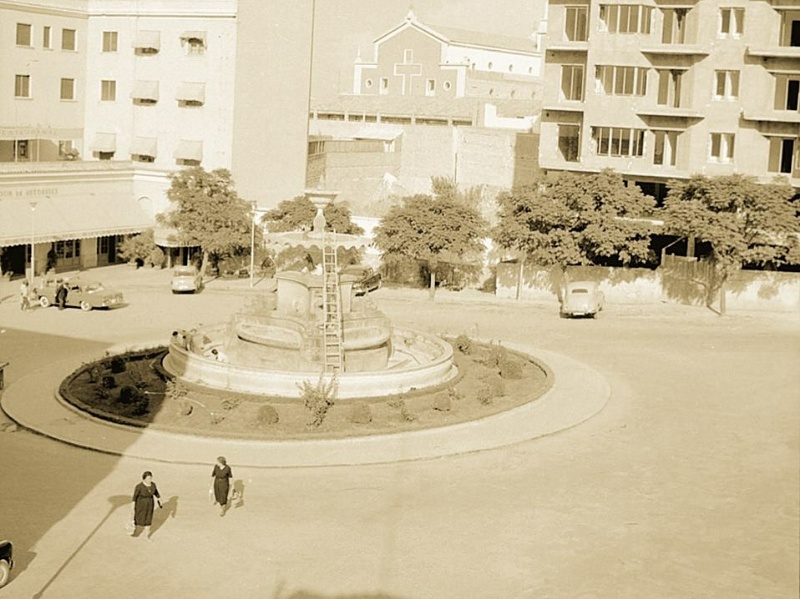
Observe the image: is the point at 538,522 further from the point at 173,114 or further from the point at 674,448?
the point at 173,114

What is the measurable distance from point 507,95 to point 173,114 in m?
55.2

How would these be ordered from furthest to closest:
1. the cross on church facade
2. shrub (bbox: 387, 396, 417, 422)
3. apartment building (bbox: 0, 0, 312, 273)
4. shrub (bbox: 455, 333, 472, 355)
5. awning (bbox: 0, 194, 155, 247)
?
1. the cross on church facade
2. apartment building (bbox: 0, 0, 312, 273)
3. awning (bbox: 0, 194, 155, 247)
4. shrub (bbox: 455, 333, 472, 355)
5. shrub (bbox: 387, 396, 417, 422)

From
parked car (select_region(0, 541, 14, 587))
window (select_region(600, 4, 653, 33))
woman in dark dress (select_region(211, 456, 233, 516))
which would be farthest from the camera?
window (select_region(600, 4, 653, 33))

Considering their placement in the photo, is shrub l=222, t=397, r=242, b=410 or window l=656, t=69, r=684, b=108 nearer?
shrub l=222, t=397, r=242, b=410

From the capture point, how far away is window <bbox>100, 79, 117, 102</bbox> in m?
74.5

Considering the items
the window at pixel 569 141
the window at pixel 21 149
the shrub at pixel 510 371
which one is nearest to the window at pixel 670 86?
the window at pixel 569 141

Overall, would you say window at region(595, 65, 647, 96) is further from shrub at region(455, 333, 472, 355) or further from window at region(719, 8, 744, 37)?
shrub at region(455, 333, 472, 355)

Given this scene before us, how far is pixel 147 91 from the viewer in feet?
237

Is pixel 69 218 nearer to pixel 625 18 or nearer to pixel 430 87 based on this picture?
pixel 625 18

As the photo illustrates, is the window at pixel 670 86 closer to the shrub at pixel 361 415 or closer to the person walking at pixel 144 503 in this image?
the shrub at pixel 361 415

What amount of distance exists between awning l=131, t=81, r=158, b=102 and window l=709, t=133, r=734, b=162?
1300 inches

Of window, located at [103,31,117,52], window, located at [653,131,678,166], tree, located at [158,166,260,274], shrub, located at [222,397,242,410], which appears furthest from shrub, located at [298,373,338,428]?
window, located at [103,31,117,52]

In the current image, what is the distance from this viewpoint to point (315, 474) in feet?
96.0

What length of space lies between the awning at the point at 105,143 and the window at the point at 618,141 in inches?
1180
